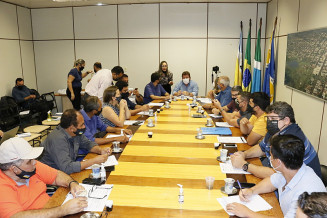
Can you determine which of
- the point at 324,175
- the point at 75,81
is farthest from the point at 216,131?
the point at 75,81

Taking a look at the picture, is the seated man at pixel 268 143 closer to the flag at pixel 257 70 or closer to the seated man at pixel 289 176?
the seated man at pixel 289 176

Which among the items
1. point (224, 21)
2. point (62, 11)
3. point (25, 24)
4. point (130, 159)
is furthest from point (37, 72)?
point (130, 159)

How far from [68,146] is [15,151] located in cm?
79

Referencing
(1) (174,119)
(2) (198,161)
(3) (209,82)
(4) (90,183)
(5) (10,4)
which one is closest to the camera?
(4) (90,183)

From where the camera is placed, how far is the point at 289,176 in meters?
1.90

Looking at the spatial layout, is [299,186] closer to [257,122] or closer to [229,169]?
[229,169]

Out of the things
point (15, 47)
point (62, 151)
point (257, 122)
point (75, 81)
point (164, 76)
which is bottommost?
point (62, 151)

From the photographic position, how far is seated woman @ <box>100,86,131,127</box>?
3857 mm

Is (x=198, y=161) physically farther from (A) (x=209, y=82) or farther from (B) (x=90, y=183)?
(A) (x=209, y=82)

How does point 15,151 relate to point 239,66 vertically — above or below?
below

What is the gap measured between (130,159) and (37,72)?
7.15 metres

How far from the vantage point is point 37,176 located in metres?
2.20

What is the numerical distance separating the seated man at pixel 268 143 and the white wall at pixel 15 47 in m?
6.61

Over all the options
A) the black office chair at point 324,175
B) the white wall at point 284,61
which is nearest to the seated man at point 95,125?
the black office chair at point 324,175
